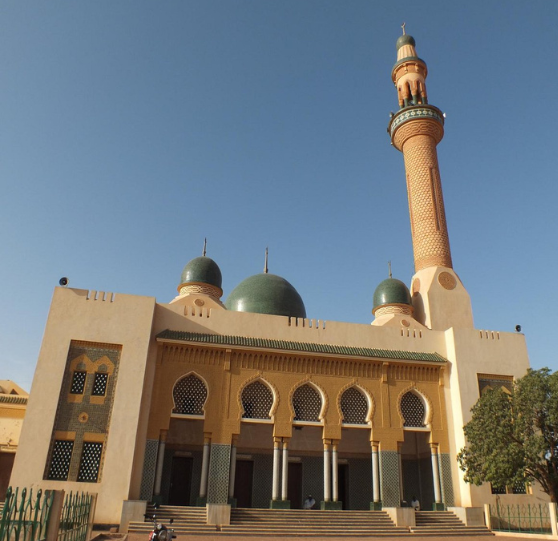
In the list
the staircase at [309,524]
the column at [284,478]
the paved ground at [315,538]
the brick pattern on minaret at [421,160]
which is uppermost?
the brick pattern on minaret at [421,160]

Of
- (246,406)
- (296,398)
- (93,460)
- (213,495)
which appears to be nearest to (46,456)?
(93,460)

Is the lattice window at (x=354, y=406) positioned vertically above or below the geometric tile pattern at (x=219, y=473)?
above

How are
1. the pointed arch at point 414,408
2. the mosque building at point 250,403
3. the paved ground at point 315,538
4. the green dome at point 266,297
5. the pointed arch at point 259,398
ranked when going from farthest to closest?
the green dome at point 266,297 → the pointed arch at point 414,408 → the pointed arch at point 259,398 → the mosque building at point 250,403 → the paved ground at point 315,538

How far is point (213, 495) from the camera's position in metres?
12.0

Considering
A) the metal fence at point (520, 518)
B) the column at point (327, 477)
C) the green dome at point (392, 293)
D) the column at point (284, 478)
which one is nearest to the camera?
the metal fence at point (520, 518)

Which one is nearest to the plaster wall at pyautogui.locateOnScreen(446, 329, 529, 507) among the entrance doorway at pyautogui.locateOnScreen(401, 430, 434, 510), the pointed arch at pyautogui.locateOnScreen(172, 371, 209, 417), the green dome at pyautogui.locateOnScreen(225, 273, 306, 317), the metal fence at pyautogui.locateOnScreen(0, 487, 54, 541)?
the entrance doorway at pyautogui.locateOnScreen(401, 430, 434, 510)

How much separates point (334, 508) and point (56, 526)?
28.4 ft

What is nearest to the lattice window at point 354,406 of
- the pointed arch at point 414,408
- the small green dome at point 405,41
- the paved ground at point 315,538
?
the pointed arch at point 414,408

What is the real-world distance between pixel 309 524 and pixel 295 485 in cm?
366

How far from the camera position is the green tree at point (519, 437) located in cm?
1147

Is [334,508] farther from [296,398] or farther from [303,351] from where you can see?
[303,351]

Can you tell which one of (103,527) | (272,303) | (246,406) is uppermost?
(272,303)

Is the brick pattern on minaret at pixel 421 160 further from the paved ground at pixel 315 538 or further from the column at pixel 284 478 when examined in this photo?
the paved ground at pixel 315 538

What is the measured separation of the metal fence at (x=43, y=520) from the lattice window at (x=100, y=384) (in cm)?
494
